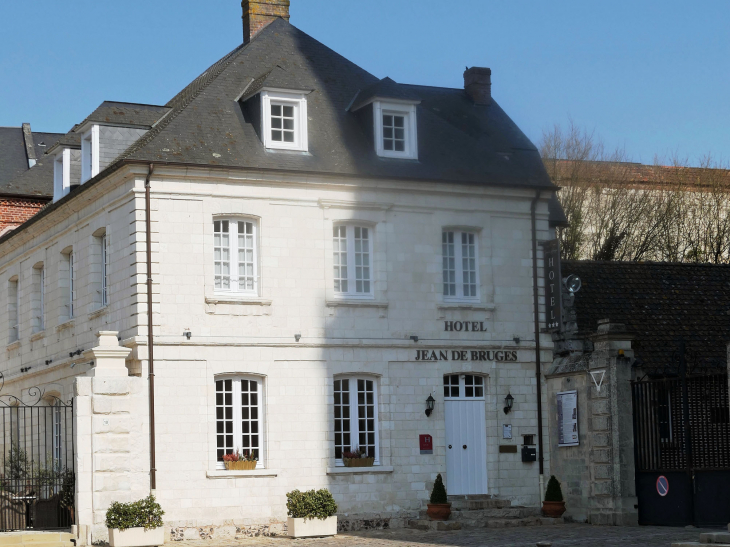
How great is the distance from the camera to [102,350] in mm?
18594

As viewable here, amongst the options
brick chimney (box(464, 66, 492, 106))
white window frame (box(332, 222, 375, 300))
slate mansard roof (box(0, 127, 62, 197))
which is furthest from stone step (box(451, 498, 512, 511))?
slate mansard roof (box(0, 127, 62, 197))

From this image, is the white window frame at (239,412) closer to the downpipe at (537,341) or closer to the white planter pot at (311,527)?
the white planter pot at (311,527)

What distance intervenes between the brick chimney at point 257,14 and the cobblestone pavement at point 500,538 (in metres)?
11.5

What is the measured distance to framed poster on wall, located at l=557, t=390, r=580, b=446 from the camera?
71.3 feet

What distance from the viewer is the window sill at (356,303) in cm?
2167

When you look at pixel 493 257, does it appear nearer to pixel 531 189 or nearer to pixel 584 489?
pixel 531 189

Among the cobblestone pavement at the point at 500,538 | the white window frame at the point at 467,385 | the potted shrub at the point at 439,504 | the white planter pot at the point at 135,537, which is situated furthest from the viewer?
the white window frame at the point at 467,385

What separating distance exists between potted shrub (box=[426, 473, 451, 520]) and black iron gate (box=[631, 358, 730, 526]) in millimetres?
3428

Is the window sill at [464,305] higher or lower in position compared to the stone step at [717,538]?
higher

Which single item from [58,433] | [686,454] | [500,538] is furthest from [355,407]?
[58,433]

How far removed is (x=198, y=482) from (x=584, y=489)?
280 inches

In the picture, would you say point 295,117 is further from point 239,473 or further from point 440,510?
point 440,510

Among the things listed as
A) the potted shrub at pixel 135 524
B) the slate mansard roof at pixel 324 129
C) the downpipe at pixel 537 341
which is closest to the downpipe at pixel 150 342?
the slate mansard roof at pixel 324 129

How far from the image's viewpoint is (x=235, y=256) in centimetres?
2109
